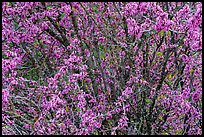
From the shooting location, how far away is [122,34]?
4500 millimetres

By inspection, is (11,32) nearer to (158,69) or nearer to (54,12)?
(54,12)

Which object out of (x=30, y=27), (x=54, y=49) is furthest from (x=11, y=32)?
(x=54, y=49)

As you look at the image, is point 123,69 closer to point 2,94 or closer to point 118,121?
point 118,121

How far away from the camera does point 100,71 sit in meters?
4.30

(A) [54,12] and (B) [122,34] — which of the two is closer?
(A) [54,12]

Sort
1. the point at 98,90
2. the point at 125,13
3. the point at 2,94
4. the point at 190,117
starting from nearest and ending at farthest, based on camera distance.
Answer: the point at 2,94 → the point at 125,13 → the point at 190,117 → the point at 98,90

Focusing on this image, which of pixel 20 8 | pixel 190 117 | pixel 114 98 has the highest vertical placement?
pixel 20 8

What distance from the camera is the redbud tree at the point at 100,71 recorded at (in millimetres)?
3893

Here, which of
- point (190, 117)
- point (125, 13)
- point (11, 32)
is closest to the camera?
point (125, 13)

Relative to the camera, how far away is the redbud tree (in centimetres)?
389

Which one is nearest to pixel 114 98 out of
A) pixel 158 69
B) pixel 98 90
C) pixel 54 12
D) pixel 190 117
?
pixel 98 90

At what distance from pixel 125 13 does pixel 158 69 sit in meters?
1.11

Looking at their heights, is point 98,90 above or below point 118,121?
above

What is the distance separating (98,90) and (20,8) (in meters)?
1.62
